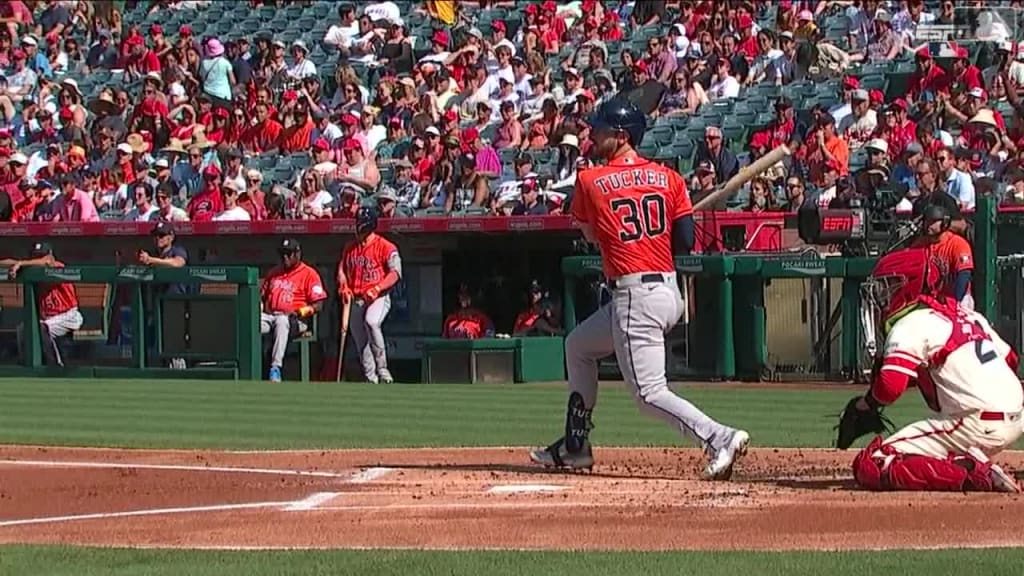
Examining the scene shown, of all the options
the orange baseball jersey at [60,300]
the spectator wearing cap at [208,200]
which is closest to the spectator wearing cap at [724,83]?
the spectator wearing cap at [208,200]

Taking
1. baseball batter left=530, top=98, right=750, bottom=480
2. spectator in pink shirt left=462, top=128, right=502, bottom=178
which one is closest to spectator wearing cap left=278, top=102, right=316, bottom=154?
spectator in pink shirt left=462, top=128, right=502, bottom=178

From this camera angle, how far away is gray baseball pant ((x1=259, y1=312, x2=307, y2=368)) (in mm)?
16906

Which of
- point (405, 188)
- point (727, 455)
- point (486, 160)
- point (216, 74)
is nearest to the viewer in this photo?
point (727, 455)

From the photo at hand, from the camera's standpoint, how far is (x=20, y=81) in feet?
81.1

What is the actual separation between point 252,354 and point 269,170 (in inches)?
173

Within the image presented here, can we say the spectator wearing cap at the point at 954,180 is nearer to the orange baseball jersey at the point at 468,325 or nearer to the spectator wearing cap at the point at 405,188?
the orange baseball jersey at the point at 468,325

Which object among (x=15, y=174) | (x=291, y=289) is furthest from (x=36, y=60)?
(x=291, y=289)

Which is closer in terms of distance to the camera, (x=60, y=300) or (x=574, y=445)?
(x=574, y=445)

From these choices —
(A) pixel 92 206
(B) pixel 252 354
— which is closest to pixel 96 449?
(B) pixel 252 354

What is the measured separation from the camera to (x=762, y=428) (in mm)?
11469

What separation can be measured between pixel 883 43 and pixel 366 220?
6.23m

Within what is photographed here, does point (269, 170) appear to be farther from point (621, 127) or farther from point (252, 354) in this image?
point (621, 127)

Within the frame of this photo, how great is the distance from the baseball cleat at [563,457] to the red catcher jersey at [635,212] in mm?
1043

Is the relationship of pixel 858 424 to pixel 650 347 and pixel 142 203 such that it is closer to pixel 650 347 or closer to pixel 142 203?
pixel 650 347
